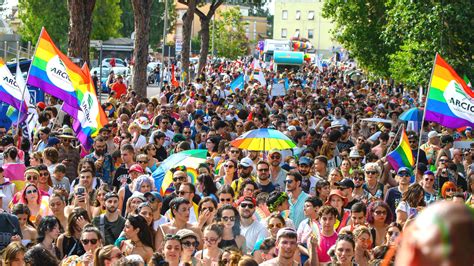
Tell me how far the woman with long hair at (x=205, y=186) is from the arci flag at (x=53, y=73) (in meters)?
3.79

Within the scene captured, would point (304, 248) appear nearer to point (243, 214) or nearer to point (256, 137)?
point (243, 214)

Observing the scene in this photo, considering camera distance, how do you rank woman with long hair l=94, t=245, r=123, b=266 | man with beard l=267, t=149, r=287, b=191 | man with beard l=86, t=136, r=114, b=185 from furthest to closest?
man with beard l=86, t=136, r=114, b=185 → man with beard l=267, t=149, r=287, b=191 → woman with long hair l=94, t=245, r=123, b=266

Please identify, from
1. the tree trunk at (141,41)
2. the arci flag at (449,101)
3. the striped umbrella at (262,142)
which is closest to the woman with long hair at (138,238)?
the arci flag at (449,101)

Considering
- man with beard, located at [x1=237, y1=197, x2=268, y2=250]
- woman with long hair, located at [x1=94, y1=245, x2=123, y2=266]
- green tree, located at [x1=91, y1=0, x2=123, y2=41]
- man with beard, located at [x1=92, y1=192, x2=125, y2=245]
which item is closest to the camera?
woman with long hair, located at [x1=94, y1=245, x2=123, y2=266]

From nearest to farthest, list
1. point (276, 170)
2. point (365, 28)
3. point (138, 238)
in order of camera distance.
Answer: point (138, 238)
point (276, 170)
point (365, 28)

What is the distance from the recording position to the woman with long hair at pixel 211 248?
284 inches

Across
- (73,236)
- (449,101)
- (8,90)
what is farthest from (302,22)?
(73,236)

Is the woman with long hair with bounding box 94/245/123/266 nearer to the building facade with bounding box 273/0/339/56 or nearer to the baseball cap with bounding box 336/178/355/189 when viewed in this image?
the baseball cap with bounding box 336/178/355/189

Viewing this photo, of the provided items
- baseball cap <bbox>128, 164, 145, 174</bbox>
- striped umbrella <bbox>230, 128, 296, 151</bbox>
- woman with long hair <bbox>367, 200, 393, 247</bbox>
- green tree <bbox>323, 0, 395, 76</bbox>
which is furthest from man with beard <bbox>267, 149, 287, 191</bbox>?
green tree <bbox>323, 0, 395, 76</bbox>

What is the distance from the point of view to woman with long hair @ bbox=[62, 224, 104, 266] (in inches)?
271

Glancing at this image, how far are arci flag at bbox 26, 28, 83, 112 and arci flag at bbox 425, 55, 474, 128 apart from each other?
5051 mm

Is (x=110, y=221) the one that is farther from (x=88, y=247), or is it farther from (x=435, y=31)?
(x=435, y=31)

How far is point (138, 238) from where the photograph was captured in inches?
298

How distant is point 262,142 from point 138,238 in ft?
18.0
